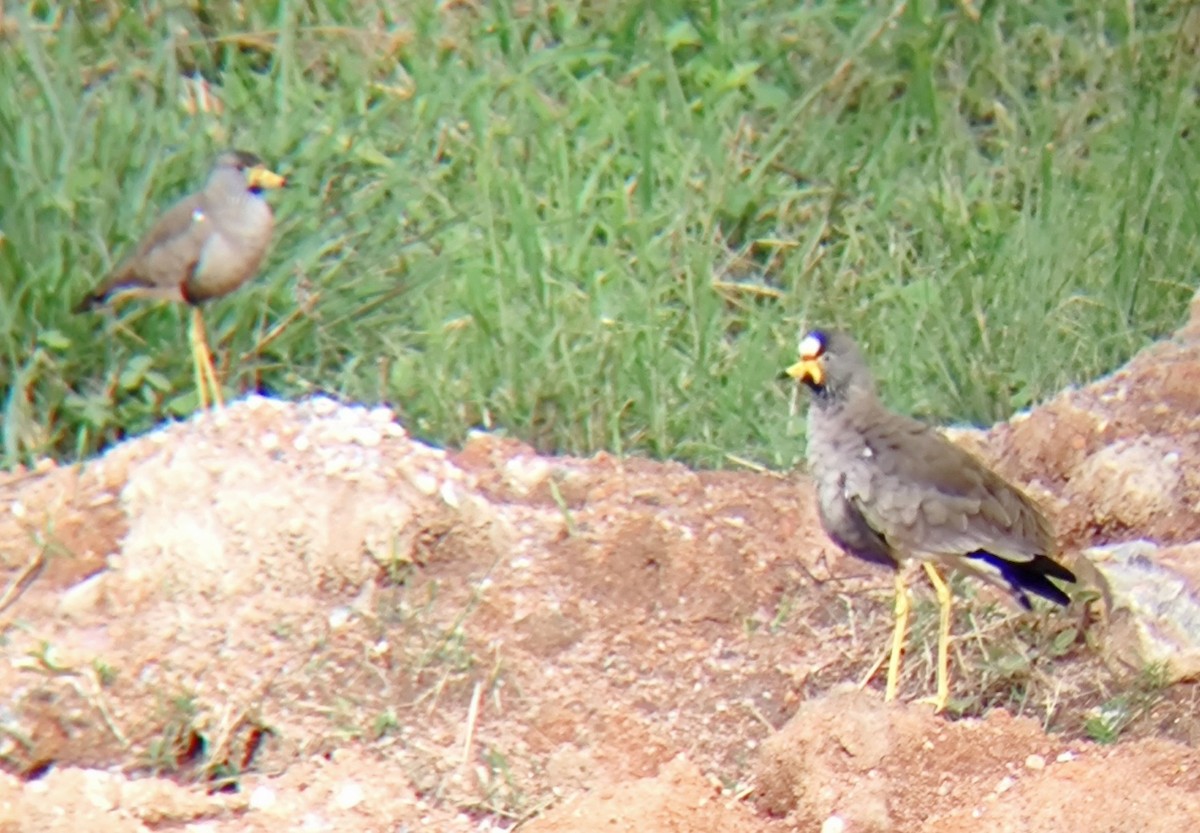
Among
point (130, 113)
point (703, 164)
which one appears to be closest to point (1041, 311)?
point (703, 164)

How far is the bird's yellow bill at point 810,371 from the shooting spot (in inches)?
209

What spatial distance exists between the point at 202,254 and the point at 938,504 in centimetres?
227

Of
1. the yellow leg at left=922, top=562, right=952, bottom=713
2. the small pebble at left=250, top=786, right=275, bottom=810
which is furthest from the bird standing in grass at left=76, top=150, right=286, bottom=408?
the yellow leg at left=922, top=562, right=952, bottom=713

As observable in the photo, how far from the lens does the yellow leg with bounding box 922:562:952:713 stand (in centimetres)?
498

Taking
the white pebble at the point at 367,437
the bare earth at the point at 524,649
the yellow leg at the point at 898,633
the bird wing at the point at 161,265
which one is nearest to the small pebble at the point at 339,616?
the bare earth at the point at 524,649

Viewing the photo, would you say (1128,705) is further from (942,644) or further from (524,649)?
(524,649)

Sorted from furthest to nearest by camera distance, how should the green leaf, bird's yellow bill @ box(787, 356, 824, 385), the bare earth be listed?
the green leaf < bird's yellow bill @ box(787, 356, 824, 385) < the bare earth

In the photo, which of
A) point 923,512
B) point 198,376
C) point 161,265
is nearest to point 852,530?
point 923,512

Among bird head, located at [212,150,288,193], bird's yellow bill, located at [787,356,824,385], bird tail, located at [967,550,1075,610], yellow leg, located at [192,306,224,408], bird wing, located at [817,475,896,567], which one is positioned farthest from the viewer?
bird head, located at [212,150,288,193]

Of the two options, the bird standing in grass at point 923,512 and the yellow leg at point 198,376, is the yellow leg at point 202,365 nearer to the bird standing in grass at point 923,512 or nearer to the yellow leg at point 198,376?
the yellow leg at point 198,376

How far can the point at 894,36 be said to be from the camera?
319 inches

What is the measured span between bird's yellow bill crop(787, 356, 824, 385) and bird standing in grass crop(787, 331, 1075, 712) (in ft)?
0.35

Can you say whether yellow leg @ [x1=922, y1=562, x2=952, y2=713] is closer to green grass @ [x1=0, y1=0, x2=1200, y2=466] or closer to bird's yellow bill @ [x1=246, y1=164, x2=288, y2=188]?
green grass @ [x1=0, y1=0, x2=1200, y2=466]

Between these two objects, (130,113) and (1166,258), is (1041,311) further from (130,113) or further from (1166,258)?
(130,113)
